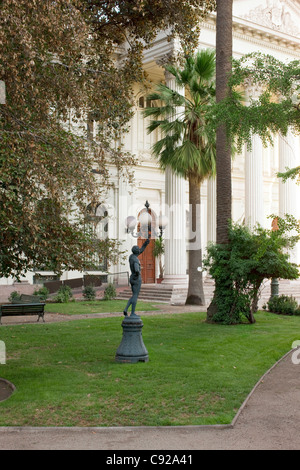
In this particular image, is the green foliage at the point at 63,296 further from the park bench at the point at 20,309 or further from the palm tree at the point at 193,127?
the park bench at the point at 20,309

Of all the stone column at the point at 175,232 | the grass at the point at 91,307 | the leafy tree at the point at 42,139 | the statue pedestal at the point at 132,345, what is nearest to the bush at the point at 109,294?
the grass at the point at 91,307

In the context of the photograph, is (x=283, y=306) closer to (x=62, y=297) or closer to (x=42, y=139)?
(x=62, y=297)

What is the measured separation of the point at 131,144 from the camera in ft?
112

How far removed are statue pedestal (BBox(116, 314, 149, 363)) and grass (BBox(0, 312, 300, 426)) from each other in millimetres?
204

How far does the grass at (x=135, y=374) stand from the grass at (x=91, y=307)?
4.90 meters

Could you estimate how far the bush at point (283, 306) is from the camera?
19938mm

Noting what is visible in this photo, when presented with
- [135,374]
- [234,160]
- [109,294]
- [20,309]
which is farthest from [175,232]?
[135,374]

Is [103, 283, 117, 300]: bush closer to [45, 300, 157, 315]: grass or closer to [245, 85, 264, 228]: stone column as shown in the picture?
[45, 300, 157, 315]: grass

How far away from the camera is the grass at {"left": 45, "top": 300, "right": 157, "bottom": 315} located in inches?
803

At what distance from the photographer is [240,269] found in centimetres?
1580

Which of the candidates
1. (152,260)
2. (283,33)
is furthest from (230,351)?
(283,33)

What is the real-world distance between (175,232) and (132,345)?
16515 millimetres

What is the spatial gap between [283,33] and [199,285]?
60.7 feet
